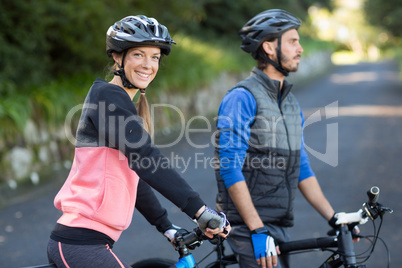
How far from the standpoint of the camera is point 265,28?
3.31 metres

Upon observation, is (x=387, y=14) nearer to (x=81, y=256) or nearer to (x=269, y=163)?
(x=269, y=163)

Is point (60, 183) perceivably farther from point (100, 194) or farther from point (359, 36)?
point (359, 36)

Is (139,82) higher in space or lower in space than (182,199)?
higher

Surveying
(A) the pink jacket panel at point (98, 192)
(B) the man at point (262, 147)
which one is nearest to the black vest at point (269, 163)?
(B) the man at point (262, 147)

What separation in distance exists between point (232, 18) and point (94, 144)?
2399 centimetres

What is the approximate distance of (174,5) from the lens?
660 inches

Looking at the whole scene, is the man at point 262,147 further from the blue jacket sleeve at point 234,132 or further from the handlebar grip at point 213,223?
the handlebar grip at point 213,223

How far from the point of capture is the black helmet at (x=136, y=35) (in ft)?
8.40

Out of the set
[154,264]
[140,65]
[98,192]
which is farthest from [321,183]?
[98,192]

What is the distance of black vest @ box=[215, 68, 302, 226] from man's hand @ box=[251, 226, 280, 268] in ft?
0.65

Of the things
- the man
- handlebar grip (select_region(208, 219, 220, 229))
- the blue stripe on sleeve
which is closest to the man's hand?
the man

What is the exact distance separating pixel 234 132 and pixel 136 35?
88 centimetres

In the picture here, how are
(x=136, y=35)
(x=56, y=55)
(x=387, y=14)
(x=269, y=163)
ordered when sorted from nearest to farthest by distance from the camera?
(x=136, y=35)
(x=269, y=163)
(x=56, y=55)
(x=387, y=14)

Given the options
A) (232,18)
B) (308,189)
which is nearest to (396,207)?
(308,189)
